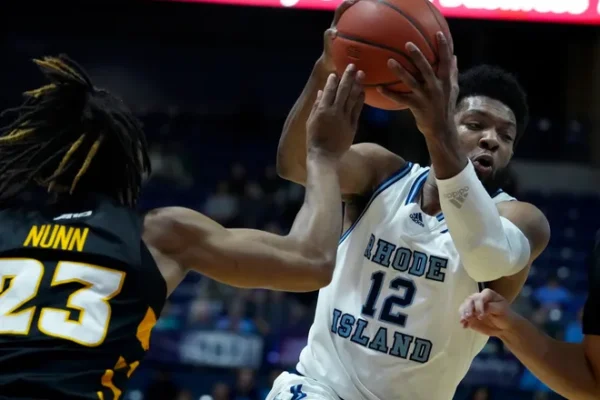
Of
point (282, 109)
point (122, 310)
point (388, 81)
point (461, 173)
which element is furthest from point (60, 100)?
point (282, 109)

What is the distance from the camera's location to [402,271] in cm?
342

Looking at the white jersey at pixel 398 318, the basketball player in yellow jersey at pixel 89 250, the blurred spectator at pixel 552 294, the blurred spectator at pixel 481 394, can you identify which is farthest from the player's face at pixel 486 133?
the blurred spectator at pixel 552 294

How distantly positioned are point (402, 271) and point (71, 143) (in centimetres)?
146

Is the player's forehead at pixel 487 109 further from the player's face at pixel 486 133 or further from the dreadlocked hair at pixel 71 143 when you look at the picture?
the dreadlocked hair at pixel 71 143

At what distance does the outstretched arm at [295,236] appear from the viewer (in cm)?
239

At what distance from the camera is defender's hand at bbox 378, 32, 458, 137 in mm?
2818

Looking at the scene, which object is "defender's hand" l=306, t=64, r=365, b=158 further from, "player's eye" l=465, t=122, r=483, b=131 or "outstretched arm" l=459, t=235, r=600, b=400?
"player's eye" l=465, t=122, r=483, b=131

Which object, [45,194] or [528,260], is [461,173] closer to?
[528,260]

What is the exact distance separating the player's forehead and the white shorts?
1.15 meters

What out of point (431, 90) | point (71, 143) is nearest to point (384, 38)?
point (431, 90)

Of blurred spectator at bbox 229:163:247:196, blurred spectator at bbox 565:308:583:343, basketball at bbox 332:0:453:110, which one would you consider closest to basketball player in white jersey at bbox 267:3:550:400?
basketball at bbox 332:0:453:110

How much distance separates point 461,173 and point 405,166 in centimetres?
72

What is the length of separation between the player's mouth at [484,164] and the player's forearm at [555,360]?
0.68 meters

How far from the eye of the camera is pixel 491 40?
14297 mm
